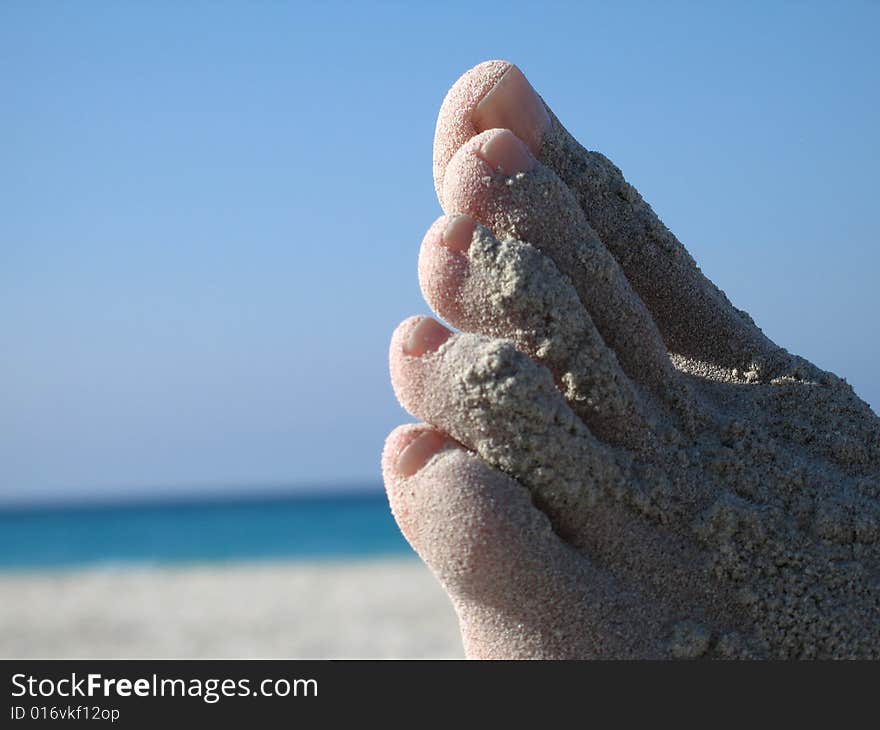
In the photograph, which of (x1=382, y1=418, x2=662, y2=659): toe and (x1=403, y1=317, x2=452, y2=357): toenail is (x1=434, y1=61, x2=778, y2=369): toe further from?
(x1=382, y1=418, x2=662, y2=659): toe

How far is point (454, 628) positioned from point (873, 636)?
581 cm

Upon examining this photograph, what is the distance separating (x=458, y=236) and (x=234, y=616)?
7.12 meters

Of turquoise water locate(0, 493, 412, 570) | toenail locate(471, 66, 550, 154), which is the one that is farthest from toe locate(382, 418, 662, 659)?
turquoise water locate(0, 493, 412, 570)

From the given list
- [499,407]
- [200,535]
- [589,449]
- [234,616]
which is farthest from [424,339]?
[200,535]

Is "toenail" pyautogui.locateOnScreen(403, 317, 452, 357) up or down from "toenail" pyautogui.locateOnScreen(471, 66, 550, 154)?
down

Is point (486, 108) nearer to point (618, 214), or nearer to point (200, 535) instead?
point (618, 214)

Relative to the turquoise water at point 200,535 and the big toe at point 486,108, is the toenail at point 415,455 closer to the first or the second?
the big toe at point 486,108

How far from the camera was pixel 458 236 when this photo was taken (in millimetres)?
1185

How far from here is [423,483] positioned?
3.62ft

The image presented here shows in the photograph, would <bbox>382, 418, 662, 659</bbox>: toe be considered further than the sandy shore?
No

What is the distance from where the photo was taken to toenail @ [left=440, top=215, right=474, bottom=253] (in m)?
1.18

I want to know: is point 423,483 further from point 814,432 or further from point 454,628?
point 454,628

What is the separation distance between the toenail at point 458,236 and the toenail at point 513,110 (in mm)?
174

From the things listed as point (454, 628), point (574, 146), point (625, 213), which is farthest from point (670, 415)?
point (454, 628)
